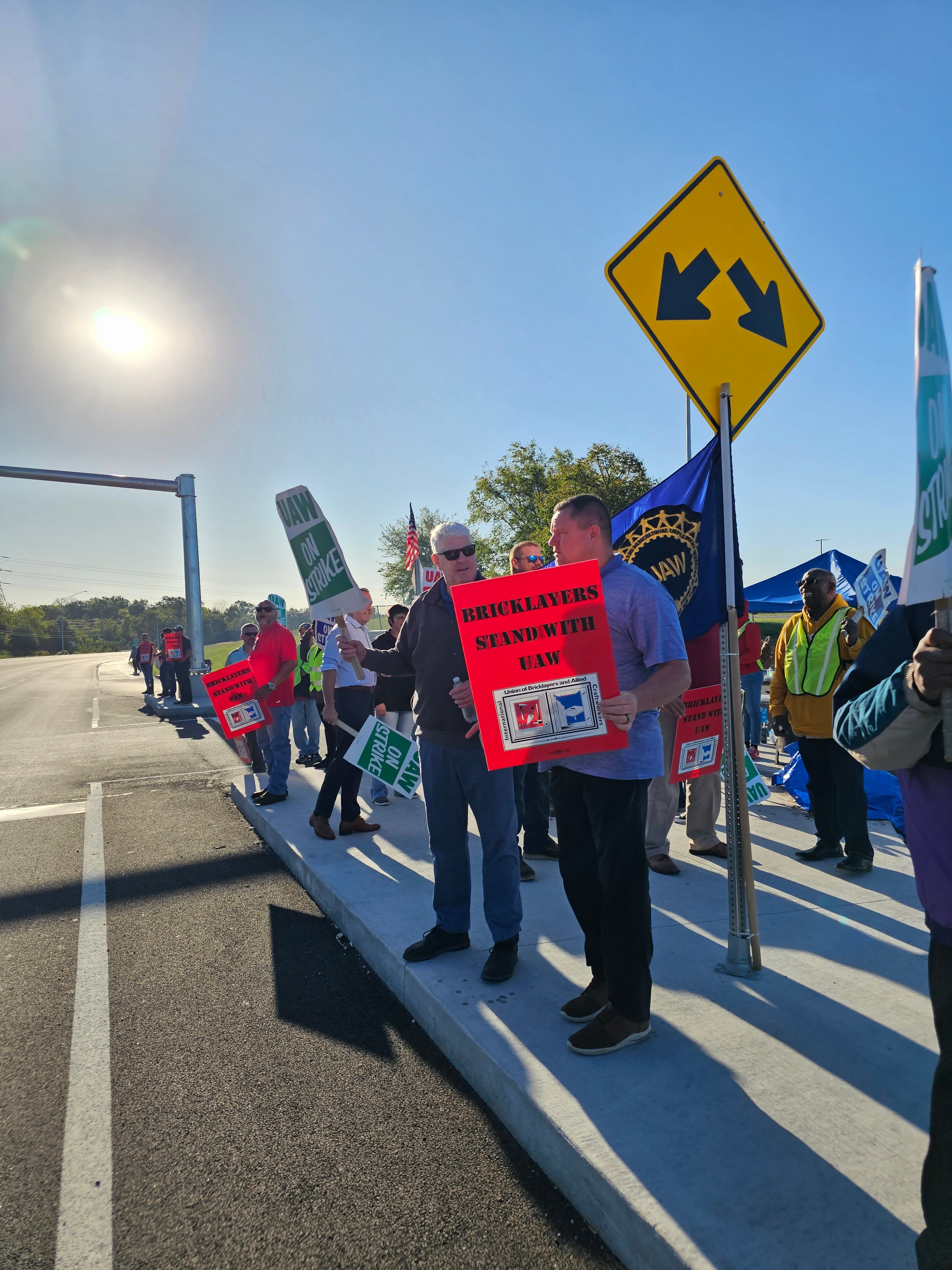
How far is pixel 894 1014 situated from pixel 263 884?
4153mm

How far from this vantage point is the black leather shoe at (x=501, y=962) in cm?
337

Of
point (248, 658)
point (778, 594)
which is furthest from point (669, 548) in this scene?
point (778, 594)

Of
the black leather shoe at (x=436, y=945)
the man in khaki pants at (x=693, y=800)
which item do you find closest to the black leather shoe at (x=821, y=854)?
the man in khaki pants at (x=693, y=800)

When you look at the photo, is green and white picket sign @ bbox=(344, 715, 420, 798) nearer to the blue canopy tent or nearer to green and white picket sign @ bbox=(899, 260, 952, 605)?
green and white picket sign @ bbox=(899, 260, 952, 605)

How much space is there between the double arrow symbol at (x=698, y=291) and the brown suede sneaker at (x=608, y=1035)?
2780 millimetres

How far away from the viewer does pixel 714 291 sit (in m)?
3.21

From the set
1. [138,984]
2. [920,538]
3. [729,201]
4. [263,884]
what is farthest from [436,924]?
[729,201]

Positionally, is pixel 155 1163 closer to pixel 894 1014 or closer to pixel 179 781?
pixel 894 1014

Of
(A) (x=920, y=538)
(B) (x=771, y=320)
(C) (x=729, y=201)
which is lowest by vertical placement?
(A) (x=920, y=538)

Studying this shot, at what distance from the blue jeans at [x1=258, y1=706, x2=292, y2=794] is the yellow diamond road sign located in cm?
563

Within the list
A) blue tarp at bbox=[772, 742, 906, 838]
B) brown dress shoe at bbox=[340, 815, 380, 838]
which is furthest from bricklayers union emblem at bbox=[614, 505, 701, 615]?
brown dress shoe at bbox=[340, 815, 380, 838]

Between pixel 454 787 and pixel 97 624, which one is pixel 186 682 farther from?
pixel 97 624

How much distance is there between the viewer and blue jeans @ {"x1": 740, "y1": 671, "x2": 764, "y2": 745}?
936 centimetres

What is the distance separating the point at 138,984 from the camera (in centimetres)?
393
